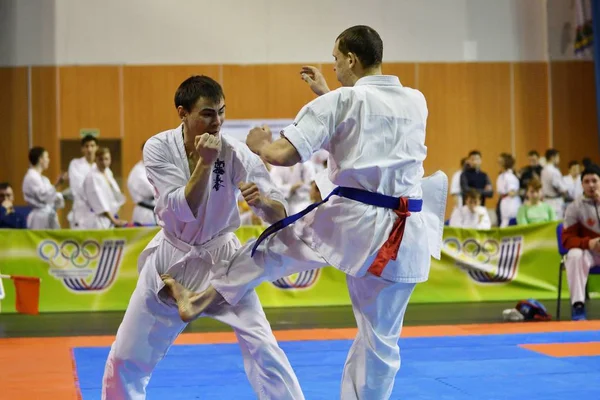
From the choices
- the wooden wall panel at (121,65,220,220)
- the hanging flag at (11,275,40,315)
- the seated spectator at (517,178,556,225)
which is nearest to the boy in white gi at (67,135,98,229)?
the hanging flag at (11,275,40,315)

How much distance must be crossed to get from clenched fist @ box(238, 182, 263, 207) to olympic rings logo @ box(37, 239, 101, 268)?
19.1 feet

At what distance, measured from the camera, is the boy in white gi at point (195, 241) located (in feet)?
10.4

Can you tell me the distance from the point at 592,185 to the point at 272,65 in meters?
9.00

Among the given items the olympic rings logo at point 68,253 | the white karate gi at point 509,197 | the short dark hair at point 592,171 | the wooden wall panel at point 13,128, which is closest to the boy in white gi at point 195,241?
the short dark hair at point 592,171

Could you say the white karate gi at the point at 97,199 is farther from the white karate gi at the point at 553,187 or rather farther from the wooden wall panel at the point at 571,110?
the wooden wall panel at the point at 571,110

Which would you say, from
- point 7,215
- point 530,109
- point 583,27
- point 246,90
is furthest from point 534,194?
point 583,27

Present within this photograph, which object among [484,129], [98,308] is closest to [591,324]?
[98,308]

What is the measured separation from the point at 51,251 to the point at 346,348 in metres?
3.78

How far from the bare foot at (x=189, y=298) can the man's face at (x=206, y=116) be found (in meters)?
0.60

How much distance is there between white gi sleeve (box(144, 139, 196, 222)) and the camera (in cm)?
319

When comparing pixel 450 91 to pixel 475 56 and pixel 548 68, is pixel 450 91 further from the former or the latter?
pixel 548 68

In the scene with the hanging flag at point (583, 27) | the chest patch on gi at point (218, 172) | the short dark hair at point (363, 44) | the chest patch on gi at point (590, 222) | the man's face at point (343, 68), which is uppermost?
the hanging flag at point (583, 27)

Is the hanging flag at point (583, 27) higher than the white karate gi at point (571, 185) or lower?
higher

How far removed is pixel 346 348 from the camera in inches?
247
